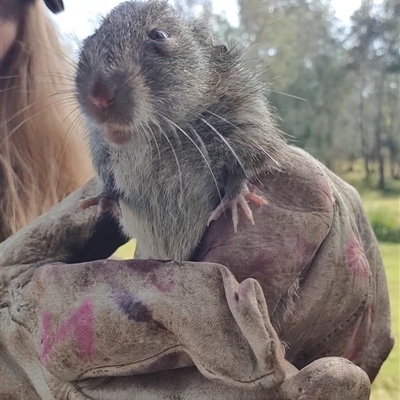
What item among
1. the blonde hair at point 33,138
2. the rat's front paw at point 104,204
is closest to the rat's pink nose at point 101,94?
the rat's front paw at point 104,204

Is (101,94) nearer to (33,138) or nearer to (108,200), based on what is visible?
(108,200)

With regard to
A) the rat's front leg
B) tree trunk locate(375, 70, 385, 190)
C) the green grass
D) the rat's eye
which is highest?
the rat's eye

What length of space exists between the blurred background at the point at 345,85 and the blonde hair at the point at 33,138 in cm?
56

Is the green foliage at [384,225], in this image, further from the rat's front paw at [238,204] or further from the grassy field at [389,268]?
the rat's front paw at [238,204]

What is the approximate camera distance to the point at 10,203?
5.71ft

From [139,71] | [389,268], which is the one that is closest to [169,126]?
[139,71]

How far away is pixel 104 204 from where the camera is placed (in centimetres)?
96

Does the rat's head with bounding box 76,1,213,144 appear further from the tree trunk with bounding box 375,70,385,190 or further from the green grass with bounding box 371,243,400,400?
the tree trunk with bounding box 375,70,385,190

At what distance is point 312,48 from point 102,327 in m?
2.53

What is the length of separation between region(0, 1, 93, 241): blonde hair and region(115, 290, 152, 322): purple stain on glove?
1.03 meters

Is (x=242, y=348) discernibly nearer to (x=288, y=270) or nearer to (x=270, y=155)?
(x=288, y=270)

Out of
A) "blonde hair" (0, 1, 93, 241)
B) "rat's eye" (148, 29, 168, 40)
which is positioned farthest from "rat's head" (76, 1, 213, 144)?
"blonde hair" (0, 1, 93, 241)

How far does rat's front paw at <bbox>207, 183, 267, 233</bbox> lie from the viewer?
0.79m

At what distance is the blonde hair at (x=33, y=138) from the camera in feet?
5.62
